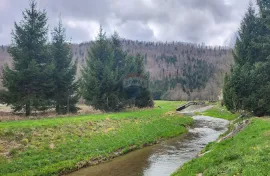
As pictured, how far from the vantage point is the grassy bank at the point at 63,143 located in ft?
60.6

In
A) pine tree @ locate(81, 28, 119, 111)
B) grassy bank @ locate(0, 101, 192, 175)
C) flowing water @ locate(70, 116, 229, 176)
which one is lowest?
flowing water @ locate(70, 116, 229, 176)

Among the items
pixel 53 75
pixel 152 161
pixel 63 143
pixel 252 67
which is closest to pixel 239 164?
pixel 152 161

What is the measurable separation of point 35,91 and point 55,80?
4.24 metres

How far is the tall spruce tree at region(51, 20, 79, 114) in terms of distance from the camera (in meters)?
41.9

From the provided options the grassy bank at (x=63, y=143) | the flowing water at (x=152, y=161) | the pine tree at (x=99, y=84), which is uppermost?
the pine tree at (x=99, y=84)

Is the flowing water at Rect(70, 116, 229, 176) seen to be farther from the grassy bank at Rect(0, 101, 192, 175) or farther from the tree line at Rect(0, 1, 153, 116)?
the tree line at Rect(0, 1, 153, 116)

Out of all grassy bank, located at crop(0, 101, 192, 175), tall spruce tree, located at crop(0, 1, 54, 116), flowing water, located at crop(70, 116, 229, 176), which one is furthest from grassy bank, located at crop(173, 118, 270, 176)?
tall spruce tree, located at crop(0, 1, 54, 116)

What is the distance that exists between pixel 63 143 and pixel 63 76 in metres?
21.5

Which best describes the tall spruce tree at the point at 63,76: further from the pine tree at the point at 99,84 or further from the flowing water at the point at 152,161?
the flowing water at the point at 152,161

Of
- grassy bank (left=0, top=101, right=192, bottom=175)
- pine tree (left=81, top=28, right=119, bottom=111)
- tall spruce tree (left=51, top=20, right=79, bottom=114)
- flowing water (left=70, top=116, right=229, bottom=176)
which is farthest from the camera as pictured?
pine tree (left=81, top=28, right=119, bottom=111)

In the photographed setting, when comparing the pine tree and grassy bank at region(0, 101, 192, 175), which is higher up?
the pine tree

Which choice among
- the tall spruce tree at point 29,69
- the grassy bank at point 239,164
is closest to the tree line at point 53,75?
the tall spruce tree at point 29,69

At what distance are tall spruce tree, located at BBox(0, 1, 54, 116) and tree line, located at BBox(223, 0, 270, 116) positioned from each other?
30.4m

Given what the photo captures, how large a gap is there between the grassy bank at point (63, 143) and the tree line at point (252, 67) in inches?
624
